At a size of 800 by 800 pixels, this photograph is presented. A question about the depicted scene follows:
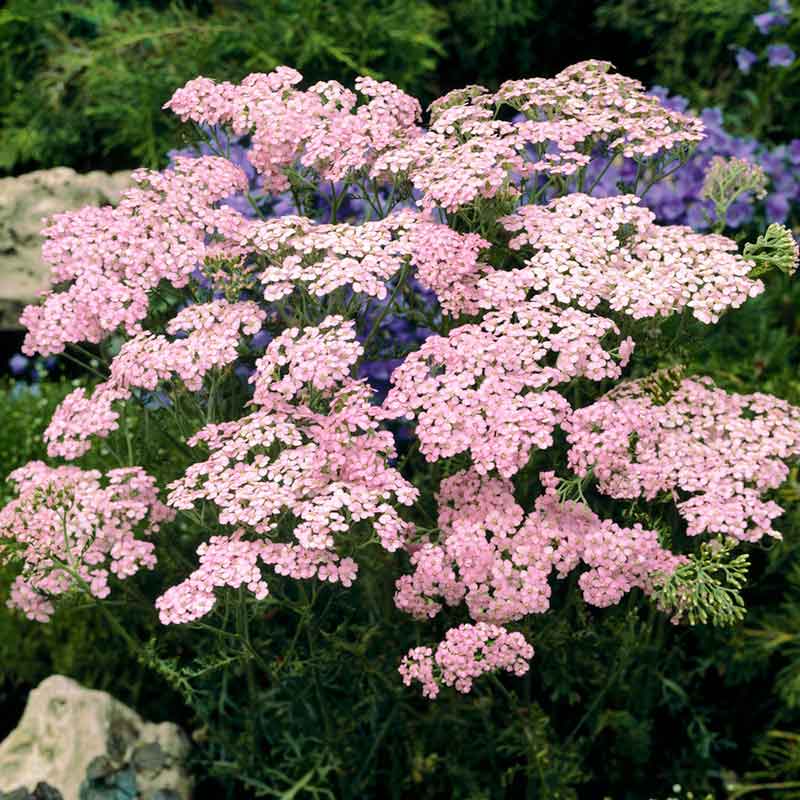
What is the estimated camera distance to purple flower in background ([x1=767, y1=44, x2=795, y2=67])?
5195 mm

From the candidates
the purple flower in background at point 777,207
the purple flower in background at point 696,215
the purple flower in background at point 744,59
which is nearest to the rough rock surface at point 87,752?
the purple flower in background at point 696,215

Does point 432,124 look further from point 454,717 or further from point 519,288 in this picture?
point 454,717

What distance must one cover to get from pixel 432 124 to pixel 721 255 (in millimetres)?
723

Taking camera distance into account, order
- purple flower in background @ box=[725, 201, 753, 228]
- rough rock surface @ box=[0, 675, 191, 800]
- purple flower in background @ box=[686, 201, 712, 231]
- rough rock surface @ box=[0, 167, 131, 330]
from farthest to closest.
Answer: rough rock surface @ box=[0, 167, 131, 330] < purple flower in background @ box=[725, 201, 753, 228] < purple flower in background @ box=[686, 201, 712, 231] < rough rock surface @ box=[0, 675, 191, 800]

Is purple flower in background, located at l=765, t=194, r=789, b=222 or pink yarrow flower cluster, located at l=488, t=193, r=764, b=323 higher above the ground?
pink yarrow flower cluster, located at l=488, t=193, r=764, b=323

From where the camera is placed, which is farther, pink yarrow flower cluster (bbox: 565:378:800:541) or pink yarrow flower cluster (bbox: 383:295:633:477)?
pink yarrow flower cluster (bbox: 565:378:800:541)

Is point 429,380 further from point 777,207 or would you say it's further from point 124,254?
point 777,207

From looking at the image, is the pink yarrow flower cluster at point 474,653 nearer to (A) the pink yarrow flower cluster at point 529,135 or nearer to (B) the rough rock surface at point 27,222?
(A) the pink yarrow flower cluster at point 529,135

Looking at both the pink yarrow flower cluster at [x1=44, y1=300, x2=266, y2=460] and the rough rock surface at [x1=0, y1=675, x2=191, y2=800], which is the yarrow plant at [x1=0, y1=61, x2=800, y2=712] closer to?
the pink yarrow flower cluster at [x1=44, y1=300, x2=266, y2=460]

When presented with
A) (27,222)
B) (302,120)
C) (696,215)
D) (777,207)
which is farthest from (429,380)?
(27,222)

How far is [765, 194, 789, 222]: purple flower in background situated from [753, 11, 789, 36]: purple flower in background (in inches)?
39.2

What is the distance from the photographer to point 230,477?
221cm

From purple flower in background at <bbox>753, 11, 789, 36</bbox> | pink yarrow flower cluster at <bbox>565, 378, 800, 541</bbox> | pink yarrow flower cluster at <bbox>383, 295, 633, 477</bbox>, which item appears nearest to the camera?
pink yarrow flower cluster at <bbox>383, 295, 633, 477</bbox>

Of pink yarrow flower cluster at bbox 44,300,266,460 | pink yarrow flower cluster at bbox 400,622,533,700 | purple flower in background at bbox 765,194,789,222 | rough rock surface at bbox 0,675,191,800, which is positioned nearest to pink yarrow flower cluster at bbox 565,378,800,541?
pink yarrow flower cluster at bbox 400,622,533,700
